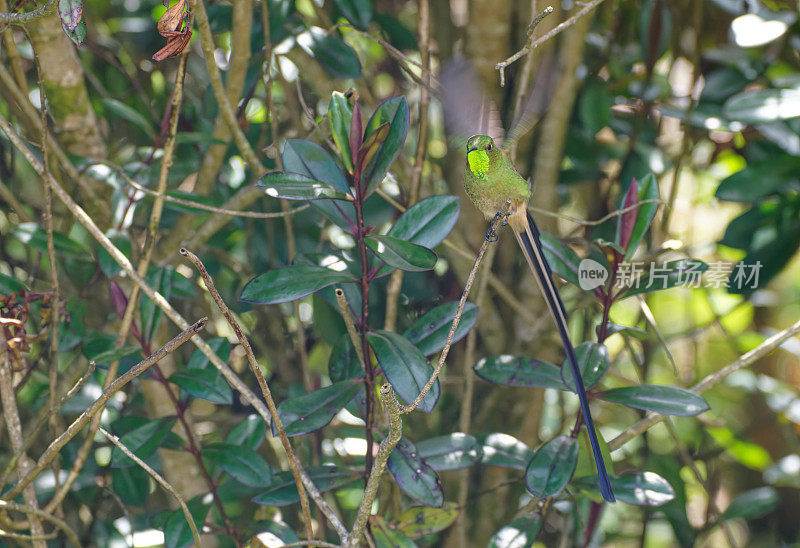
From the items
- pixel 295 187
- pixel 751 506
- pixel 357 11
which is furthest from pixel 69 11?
pixel 751 506

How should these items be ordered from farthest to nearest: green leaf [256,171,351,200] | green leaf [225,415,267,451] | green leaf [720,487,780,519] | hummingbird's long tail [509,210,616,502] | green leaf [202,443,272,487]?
1. green leaf [720,487,780,519]
2. green leaf [225,415,267,451]
3. green leaf [202,443,272,487]
4. hummingbird's long tail [509,210,616,502]
5. green leaf [256,171,351,200]

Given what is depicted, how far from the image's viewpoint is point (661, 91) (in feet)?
5.53

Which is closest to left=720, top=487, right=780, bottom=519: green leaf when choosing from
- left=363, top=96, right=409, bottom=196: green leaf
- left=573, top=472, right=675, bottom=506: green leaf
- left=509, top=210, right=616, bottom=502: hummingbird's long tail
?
left=573, top=472, right=675, bottom=506: green leaf

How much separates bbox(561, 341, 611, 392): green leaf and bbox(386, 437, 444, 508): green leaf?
244 millimetres

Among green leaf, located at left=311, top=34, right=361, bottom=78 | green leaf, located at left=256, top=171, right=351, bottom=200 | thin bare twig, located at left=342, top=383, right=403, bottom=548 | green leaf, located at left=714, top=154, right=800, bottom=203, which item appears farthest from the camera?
green leaf, located at left=714, top=154, right=800, bottom=203

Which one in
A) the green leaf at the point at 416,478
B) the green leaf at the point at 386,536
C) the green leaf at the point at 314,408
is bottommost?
the green leaf at the point at 386,536

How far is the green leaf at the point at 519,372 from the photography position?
1.15 meters

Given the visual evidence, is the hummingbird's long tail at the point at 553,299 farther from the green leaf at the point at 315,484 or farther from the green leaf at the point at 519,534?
the green leaf at the point at 315,484

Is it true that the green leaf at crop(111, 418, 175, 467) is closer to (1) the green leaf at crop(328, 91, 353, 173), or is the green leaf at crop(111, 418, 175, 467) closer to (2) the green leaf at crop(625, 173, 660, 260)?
(1) the green leaf at crop(328, 91, 353, 173)

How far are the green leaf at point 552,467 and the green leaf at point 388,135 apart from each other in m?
0.46

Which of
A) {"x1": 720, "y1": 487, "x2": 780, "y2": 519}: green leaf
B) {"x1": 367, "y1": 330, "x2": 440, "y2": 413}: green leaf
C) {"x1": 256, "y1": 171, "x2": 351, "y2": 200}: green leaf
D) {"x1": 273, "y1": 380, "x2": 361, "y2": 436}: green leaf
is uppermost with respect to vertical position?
{"x1": 256, "y1": 171, "x2": 351, "y2": 200}: green leaf

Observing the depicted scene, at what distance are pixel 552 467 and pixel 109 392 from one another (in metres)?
0.61

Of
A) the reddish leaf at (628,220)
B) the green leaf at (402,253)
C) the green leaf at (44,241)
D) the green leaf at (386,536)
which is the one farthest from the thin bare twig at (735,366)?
the green leaf at (44,241)

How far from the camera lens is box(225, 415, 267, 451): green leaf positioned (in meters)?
1.28
